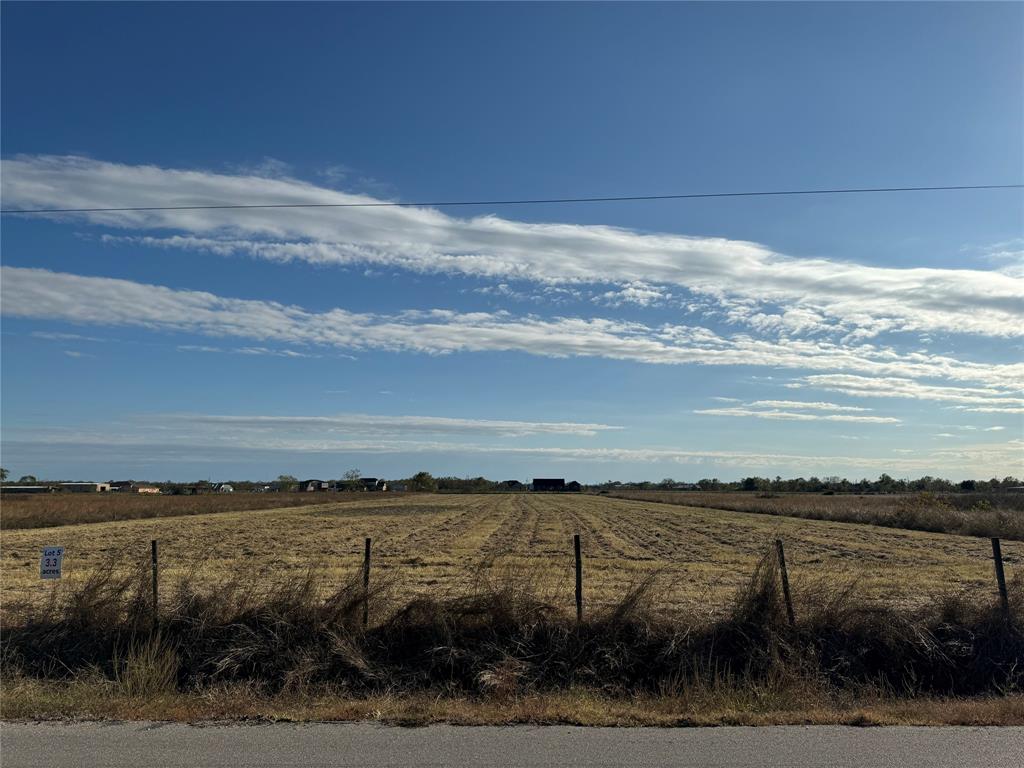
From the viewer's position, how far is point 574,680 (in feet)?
32.4

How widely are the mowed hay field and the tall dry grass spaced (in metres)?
1.13

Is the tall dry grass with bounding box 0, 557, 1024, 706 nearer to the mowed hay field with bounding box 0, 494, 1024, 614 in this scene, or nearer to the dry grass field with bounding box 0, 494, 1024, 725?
the dry grass field with bounding box 0, 494, 1024, 725

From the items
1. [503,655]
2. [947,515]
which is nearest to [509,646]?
[503,655]

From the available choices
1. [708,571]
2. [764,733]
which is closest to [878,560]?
[708,571]

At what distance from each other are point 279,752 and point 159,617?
432 cm

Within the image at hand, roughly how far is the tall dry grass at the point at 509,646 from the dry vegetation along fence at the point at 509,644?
19 mm

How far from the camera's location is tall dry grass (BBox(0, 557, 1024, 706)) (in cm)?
982

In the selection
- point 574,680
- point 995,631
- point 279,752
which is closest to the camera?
point 279,752

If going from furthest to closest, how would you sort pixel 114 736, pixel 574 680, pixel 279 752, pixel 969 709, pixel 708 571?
pixel 708 571, pixel 574 680, pixel 969 709, pixel 114 736, pixel 279 752

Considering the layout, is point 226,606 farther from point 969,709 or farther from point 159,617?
point 969,709

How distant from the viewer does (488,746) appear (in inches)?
297

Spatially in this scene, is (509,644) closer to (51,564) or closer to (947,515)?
(51,564)

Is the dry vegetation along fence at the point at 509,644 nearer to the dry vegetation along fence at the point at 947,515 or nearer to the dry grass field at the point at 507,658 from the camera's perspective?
the dry grass field at the point at 507,658

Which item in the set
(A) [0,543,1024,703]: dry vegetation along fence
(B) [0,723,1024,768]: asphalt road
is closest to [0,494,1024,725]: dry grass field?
(A) [0,543,1024,703]: dry vegetation along fence
